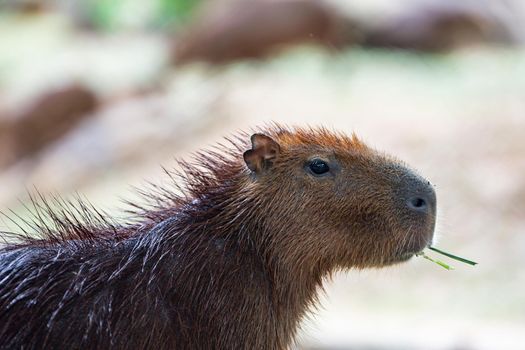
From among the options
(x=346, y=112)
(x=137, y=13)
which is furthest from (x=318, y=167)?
(x=137, y=13)

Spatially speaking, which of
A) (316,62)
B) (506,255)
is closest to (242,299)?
(506,255)

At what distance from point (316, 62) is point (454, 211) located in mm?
4224

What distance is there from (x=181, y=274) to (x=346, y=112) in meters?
7.11

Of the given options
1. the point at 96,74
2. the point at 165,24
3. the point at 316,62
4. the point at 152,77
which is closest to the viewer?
the point at 316,62

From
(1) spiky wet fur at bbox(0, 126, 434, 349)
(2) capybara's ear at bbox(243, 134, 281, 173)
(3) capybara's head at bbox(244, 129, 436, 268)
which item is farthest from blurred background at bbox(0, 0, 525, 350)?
(2) capybara's ear at bbox(243, 134, 281, 173)

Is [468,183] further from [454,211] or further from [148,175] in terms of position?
[148,175]

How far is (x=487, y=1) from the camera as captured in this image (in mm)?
16047

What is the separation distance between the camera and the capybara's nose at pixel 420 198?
3.89m

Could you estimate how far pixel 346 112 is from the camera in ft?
35.1

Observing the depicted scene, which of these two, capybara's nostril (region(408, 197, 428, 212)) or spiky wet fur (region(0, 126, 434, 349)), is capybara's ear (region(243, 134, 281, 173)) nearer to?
spiky wet fur (region(0, 126, 434, 349))

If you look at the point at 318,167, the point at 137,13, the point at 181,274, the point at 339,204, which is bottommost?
the point at 181,274

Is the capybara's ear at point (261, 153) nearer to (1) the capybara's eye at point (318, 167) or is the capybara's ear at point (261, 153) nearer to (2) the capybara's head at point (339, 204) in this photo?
(2) the capybara's head at point (339, 204)

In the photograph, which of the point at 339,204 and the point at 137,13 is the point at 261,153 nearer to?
the point at 339,204

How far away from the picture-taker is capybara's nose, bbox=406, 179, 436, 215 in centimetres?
389
